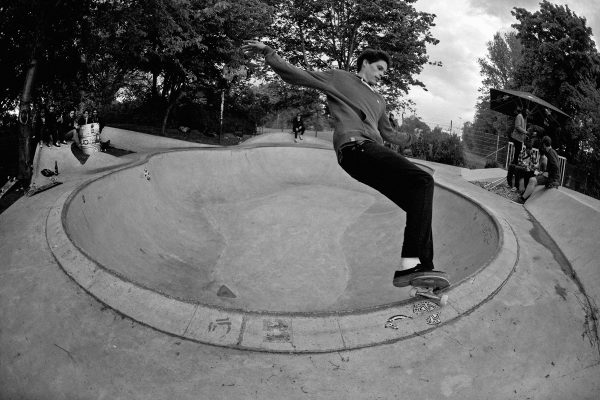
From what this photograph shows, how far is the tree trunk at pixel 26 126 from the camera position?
9.66 meters

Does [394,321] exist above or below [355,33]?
below

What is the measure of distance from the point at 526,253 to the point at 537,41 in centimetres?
2424

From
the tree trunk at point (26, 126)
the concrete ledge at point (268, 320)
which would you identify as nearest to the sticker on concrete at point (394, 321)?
the concrete ledge at point (268, 320)

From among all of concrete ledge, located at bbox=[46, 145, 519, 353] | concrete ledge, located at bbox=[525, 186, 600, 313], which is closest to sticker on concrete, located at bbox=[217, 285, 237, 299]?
concrete ledge, located at bbox=[46, 145, 519, 353]

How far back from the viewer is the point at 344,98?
3369 millimetres

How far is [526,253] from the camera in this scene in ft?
17.9

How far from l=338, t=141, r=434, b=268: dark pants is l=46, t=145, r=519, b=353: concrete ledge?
2.54 ft

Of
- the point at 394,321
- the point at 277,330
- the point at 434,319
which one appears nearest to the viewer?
the point at 277,330

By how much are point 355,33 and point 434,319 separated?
1019 inches

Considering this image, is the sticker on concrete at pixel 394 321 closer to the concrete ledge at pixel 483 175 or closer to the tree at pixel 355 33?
the concrete ledge at pixel 483 175

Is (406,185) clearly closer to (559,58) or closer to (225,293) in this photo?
(225,293)

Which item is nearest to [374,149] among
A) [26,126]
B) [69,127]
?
[26,126]

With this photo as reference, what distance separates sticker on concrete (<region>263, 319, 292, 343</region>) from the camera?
320cm

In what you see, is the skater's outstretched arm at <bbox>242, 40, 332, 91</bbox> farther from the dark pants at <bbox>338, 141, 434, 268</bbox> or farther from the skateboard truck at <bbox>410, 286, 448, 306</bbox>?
the skateboard truck at <bbox>410, 286, 448, 306</bbox>
